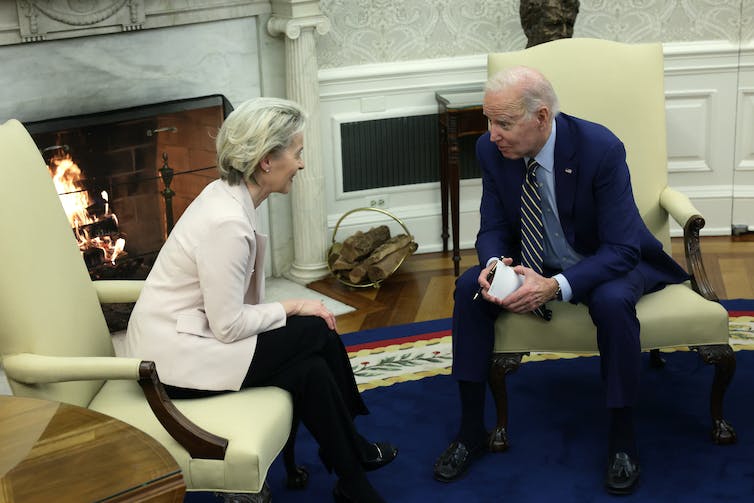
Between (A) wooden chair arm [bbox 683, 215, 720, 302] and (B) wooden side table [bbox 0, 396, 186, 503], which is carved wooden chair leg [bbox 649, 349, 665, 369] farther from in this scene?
(B) wooden side table [bbox 0, 396, 186, 503]

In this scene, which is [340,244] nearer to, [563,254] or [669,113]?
[669,113]

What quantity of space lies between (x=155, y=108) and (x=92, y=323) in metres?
1.71

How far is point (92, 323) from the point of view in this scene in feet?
8.66

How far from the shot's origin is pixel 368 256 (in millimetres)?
4617

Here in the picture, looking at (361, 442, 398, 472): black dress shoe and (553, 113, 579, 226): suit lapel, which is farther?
(553, 113, 579, 226): suit lapel

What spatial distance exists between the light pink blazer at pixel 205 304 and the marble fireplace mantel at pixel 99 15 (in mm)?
1519

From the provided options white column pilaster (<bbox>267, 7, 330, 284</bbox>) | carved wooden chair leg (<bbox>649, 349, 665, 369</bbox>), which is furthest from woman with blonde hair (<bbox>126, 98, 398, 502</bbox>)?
white column pilaster (<bbox>267, 7, 330, 284</bbox>)

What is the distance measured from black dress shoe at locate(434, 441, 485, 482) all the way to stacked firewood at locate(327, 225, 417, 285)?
1567 millimetres

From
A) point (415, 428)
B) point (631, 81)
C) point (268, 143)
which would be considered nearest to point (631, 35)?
point (631, 81)

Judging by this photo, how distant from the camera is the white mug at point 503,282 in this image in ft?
9.43

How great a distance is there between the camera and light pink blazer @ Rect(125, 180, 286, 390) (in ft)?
8.22

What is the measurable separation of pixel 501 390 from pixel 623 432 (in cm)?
36

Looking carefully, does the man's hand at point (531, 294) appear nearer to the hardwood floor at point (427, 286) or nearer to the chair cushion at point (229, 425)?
the chair cushion at point (229, 425)

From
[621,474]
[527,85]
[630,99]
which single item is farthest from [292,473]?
[630,99]
